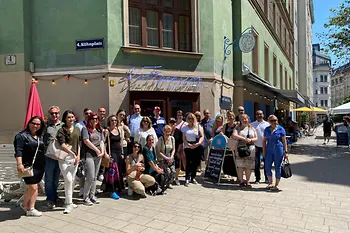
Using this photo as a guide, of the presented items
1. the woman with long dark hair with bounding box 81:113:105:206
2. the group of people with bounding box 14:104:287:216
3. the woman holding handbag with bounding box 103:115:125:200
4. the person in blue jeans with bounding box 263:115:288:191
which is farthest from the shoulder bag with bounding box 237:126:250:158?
the woman with long dark hair with bounding box 81:113:105:206

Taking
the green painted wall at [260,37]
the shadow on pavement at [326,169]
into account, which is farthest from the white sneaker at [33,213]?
the green painted wall at [260,37]

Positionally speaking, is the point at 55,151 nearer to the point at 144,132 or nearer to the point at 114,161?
the point at 114,161

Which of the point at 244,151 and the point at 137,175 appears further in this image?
the point at 244,151

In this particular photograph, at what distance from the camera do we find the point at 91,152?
5.68 m

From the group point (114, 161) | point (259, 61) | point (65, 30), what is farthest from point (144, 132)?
point (259, 61)

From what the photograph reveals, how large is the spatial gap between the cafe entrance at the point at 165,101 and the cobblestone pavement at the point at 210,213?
406 cm

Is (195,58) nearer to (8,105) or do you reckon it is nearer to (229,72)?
(229,72)

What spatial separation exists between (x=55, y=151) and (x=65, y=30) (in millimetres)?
6025

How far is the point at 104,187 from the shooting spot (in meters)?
6.34

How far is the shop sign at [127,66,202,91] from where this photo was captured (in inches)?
397

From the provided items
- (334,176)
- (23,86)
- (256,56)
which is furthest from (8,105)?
(256,56)

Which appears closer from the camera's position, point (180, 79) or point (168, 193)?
point (168, 193)

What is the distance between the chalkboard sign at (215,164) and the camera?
753 centimetres

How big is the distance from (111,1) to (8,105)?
16.0 feet
